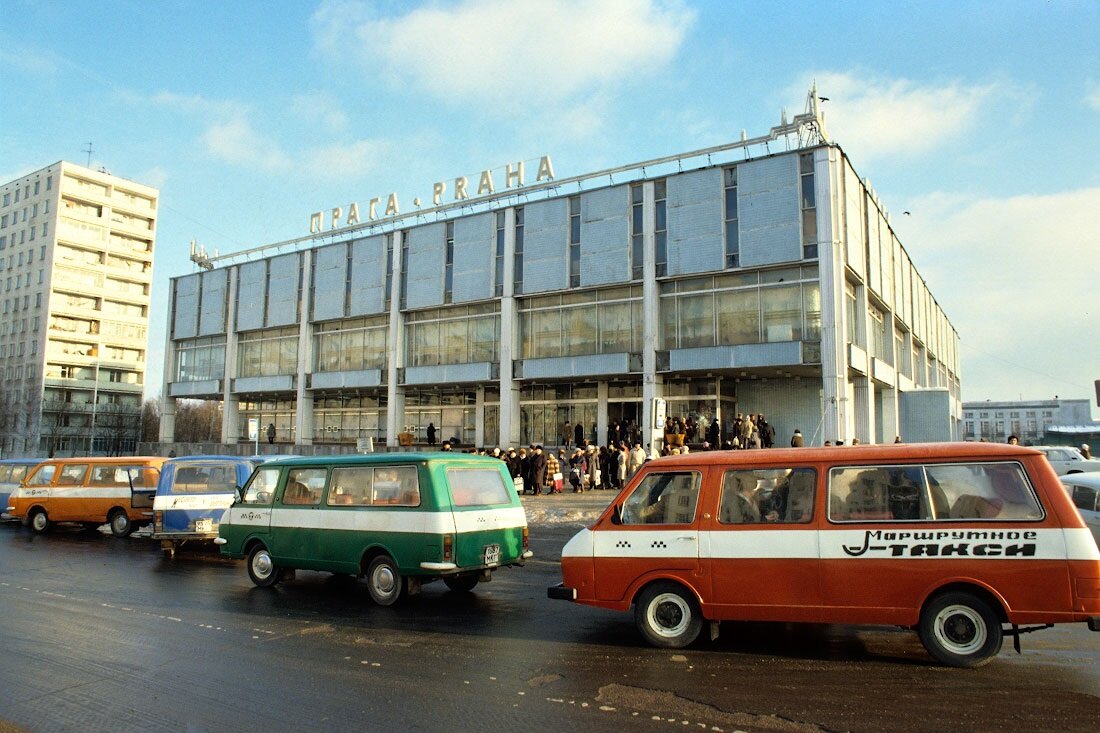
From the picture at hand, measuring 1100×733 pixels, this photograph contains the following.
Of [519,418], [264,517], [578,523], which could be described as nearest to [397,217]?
[519,418]

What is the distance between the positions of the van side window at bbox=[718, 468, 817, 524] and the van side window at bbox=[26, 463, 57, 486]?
17817 millimetres

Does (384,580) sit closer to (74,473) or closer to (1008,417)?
(74,473)

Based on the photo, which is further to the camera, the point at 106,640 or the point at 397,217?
the point at 397,217

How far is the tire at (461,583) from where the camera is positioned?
10053 mm

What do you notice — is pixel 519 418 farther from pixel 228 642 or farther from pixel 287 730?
pixel 287 730

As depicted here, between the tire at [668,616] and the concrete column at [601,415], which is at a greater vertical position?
the concrete column at [601,415]

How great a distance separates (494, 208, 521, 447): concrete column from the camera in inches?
1495

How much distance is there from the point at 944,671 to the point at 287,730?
5244mm

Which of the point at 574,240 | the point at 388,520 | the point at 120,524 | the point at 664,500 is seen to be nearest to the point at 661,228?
the point at 574,240

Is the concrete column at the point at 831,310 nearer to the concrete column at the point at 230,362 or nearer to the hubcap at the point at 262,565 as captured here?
the hubcap at the point at 262,565

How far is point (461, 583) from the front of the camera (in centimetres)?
1031

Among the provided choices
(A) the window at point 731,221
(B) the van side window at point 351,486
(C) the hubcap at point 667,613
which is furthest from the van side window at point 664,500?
(A) the window at point 731,221

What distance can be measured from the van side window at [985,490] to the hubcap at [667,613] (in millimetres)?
2540

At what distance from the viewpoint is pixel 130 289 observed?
8125 cm
